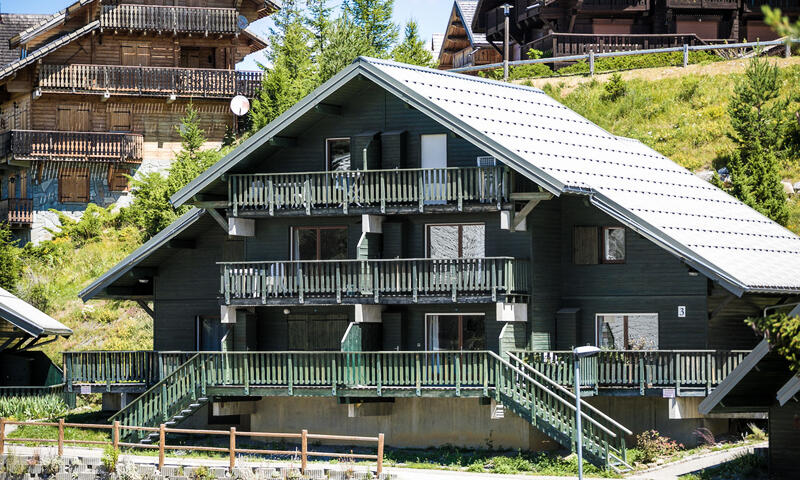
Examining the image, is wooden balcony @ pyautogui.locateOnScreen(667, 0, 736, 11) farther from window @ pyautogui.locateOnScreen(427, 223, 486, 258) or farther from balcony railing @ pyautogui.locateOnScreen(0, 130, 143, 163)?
window @ pyautogui.locateOnScreen(427, 223, 486, 258)

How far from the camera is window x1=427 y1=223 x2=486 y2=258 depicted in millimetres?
42094

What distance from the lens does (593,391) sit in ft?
129

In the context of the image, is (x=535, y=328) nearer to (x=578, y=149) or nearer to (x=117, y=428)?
(x=578, y=149)

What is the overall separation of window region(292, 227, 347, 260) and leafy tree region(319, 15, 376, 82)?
23407mm

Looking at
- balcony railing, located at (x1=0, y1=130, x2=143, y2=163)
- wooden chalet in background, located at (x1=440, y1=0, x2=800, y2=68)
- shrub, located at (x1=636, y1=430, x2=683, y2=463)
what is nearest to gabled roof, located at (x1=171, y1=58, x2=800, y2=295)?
shrub, located at (x1=636, y1=430, x2=683, y2=463)

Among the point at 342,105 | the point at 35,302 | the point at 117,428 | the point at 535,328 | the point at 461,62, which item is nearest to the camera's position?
the point at 117,428

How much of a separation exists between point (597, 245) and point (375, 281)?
654 cm

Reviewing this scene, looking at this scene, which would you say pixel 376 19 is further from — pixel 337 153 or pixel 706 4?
pixel 337 153

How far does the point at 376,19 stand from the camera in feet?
264

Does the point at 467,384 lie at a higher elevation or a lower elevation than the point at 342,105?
lower

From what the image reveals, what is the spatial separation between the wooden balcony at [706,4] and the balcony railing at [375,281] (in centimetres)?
4107

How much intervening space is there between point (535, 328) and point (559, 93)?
2996cm

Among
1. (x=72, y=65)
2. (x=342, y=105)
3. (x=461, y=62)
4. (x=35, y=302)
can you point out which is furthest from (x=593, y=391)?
(x=461, y=62)

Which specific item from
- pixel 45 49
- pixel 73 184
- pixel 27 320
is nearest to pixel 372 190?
pixel 27 320
